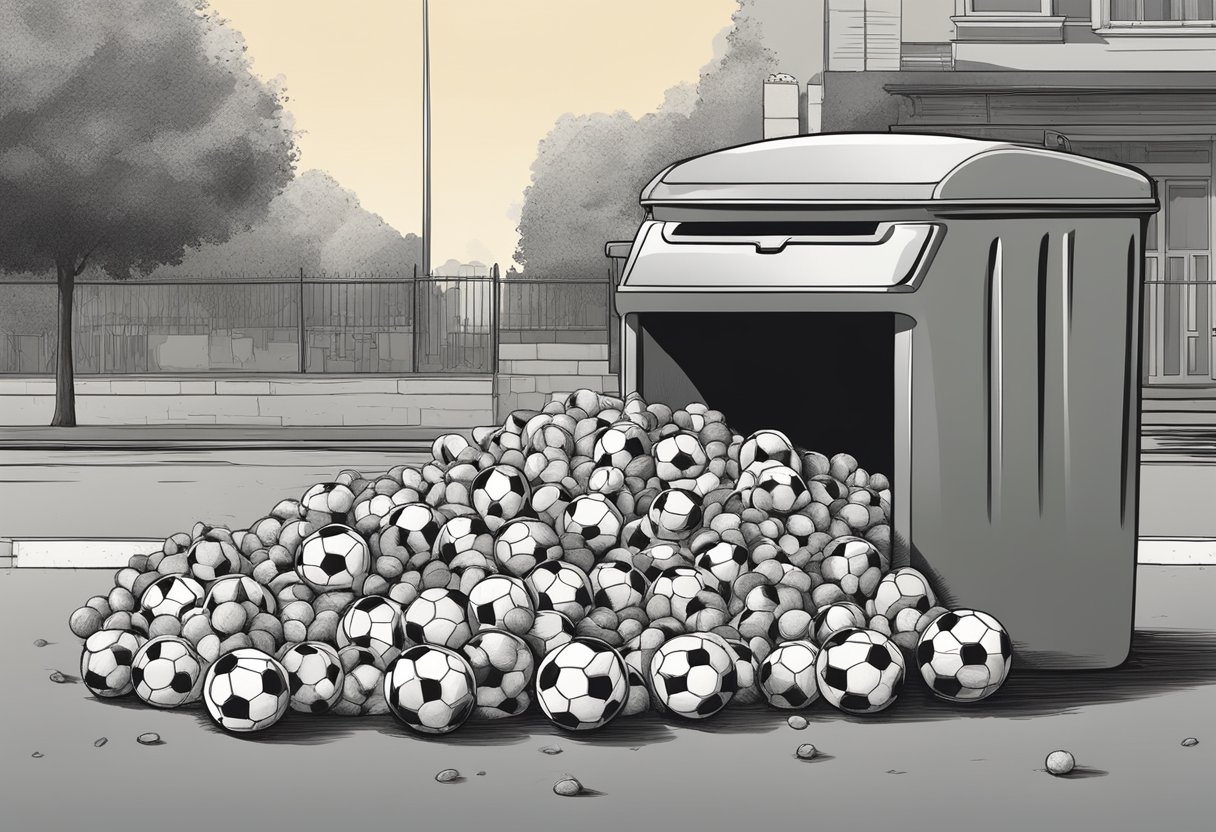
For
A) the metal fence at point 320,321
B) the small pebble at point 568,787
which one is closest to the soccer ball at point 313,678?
the small pebble at point 568,787

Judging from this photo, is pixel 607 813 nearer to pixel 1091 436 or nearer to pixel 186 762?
pixel 186 762

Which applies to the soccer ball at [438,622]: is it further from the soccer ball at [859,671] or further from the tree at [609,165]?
the tree at [609,165]

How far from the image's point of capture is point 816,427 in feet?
22.1

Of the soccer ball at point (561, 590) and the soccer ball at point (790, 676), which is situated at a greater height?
the soccer ball at point (561, 590)

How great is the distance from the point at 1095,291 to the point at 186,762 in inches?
133

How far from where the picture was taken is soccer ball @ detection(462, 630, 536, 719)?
4.48 metres

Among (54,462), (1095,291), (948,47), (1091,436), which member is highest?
(948,47)

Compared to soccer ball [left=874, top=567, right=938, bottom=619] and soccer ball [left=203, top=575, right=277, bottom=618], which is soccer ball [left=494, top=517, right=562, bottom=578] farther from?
soccer ball [left=874, top=567, right=938, bottom=619]

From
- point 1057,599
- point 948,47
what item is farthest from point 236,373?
point 1057,599

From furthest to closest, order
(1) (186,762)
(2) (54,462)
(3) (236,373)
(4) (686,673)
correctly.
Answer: (3) (236,373)
(2) (54,462)
(4) (686,673)
(1) (186,762)

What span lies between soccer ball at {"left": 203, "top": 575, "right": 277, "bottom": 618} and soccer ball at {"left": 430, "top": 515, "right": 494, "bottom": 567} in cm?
62

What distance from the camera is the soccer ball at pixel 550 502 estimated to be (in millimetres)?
5340

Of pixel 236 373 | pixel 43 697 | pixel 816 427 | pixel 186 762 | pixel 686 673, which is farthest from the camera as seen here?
pixel 236 373

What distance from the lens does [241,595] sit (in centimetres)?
495
